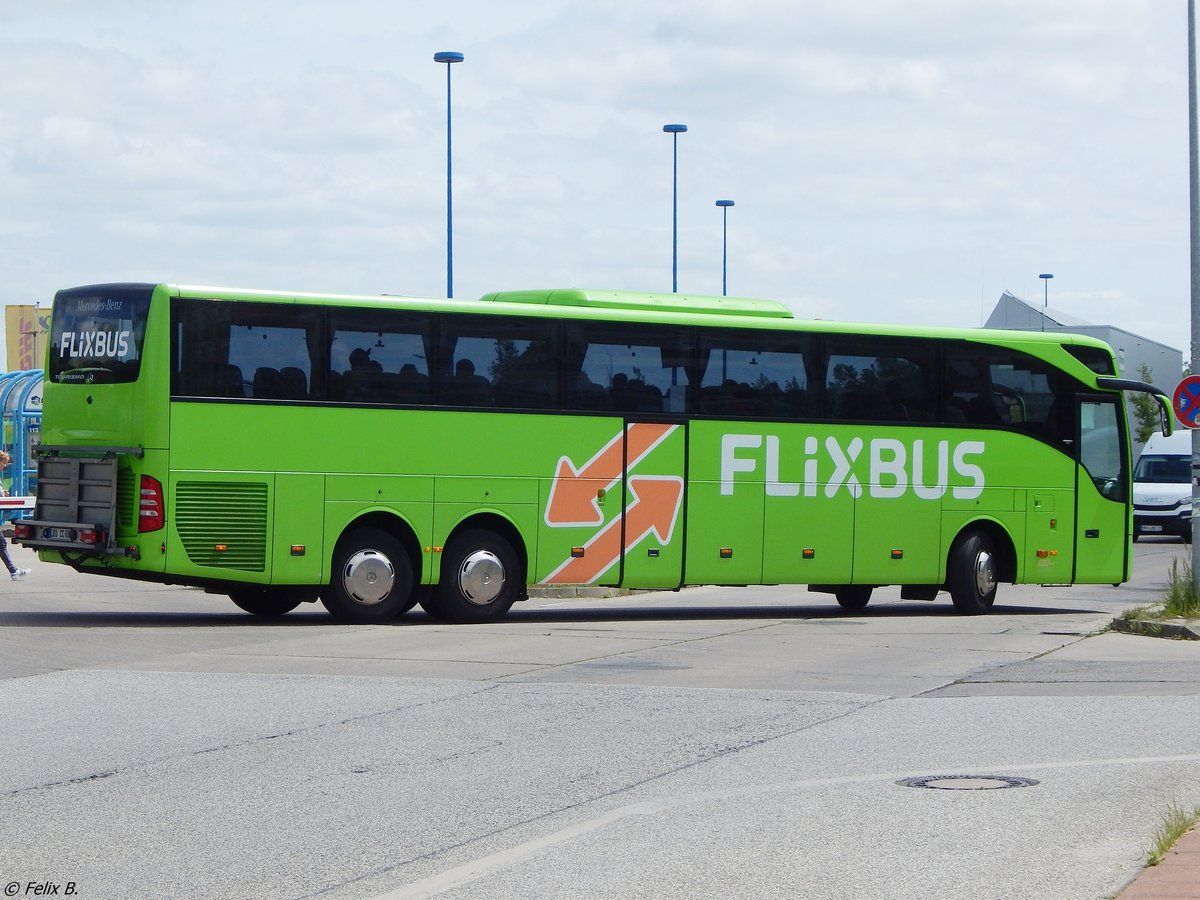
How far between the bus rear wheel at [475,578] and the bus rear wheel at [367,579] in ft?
1.56

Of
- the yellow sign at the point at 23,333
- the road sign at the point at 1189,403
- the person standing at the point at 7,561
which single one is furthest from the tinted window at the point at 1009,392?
the yellow sign at the point at 23,333

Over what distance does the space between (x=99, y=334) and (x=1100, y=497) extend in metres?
12.7

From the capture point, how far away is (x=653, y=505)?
20250 millimetres

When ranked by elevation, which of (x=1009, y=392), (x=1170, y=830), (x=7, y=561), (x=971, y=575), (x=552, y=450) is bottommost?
(x=1170, y=830)

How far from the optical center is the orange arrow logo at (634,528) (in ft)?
65.2

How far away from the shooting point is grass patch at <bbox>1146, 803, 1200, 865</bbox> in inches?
273

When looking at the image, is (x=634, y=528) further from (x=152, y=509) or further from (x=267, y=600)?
(x=152, y=509)

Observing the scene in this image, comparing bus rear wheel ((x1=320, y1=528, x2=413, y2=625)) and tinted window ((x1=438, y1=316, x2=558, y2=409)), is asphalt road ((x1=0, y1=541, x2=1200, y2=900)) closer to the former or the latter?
bus rear wheel ((x1=320, y1=528, x2=413, y2=625))

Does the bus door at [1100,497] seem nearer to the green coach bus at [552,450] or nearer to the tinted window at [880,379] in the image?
the green coach bus at [552,450]

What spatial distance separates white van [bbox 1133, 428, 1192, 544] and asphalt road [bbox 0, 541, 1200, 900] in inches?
1040

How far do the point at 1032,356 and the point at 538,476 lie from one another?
22.8ft

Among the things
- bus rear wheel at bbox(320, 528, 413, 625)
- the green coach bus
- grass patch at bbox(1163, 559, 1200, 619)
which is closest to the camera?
the green coach bus

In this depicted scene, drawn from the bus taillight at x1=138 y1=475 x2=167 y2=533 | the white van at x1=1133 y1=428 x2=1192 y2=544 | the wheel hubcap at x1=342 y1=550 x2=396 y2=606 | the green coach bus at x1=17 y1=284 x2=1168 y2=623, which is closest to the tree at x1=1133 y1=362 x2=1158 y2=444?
the white van at x1=1133 y1=428 x2=1192 y2=544

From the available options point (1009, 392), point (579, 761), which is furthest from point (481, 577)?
point (579, 761)
